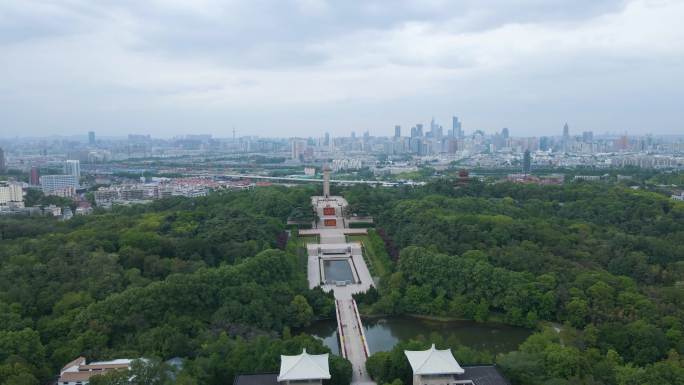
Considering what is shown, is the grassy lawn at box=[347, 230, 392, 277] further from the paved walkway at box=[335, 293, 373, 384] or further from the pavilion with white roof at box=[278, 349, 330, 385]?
the pavilion with white roof at box=[278, 349, 330, 385]

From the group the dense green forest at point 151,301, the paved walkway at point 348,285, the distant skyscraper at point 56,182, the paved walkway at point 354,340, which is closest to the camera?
the dense green forest at point 151,301

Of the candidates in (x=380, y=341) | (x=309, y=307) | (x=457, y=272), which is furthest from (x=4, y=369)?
(x=457, y=272)

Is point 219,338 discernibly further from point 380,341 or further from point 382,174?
point 382,174

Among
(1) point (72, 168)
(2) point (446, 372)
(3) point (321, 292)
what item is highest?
(1) point (72, 168)

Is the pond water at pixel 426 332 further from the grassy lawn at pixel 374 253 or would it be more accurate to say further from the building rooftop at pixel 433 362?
the grassy lawn at pixel 374 253

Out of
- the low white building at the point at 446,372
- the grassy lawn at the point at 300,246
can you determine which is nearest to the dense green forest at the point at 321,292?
the grassy lawn at the point at 300,246

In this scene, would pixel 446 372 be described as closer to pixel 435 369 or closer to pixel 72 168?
pixel 435 369

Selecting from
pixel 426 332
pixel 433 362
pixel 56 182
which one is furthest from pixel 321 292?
pixel 56 182
